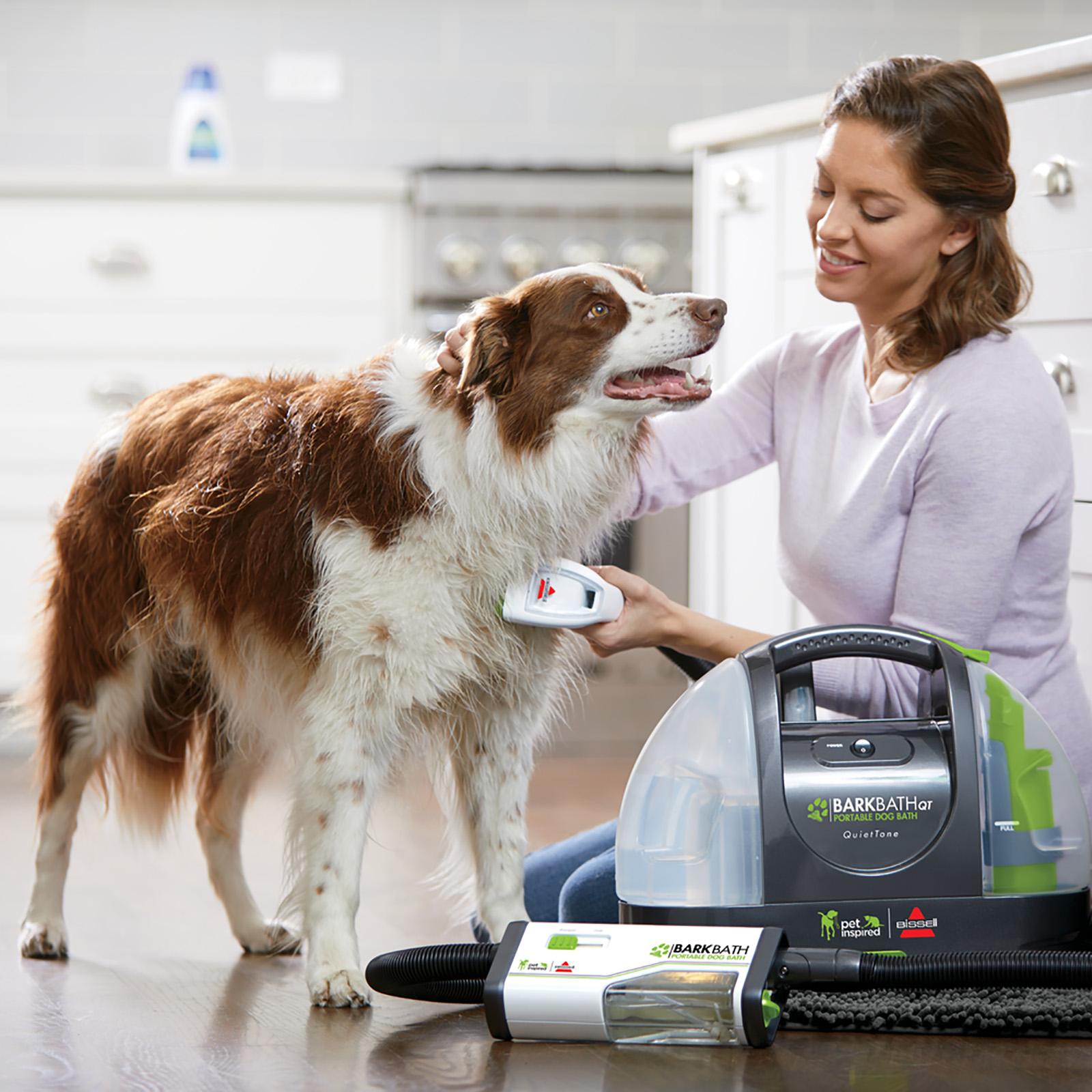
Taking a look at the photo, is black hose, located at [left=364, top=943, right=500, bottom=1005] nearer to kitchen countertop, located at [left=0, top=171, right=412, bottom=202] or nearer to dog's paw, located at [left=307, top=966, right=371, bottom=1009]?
dog's paw, located at [left=307, top=966, right=371, bottom=1009]

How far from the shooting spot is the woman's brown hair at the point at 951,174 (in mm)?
1651

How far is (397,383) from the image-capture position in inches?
64.9

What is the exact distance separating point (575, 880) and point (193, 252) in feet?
6.49

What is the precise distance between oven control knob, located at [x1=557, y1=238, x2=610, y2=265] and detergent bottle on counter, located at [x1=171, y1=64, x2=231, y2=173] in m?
0.82

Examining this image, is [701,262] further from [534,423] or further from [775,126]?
[534,423]

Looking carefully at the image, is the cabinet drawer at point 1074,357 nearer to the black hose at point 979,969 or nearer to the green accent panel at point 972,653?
the green accent panel at point 972,653

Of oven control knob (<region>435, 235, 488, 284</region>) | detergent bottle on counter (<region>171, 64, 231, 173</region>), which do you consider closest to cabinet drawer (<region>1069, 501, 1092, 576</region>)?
oven control knob (<region>435, 235, 488, 284</region>)

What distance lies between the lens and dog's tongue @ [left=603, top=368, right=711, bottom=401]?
1.57 metres

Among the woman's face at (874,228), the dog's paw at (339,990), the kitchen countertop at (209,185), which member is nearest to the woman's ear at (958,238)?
the woman's face at (874,228)

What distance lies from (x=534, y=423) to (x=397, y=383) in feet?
0.56

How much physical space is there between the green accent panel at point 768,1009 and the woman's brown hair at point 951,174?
27.7 inches

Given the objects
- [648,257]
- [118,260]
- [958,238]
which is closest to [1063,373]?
[958,238]

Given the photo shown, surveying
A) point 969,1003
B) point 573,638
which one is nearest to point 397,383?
point 573,638

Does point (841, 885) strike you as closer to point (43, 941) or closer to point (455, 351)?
point (455, 351)
